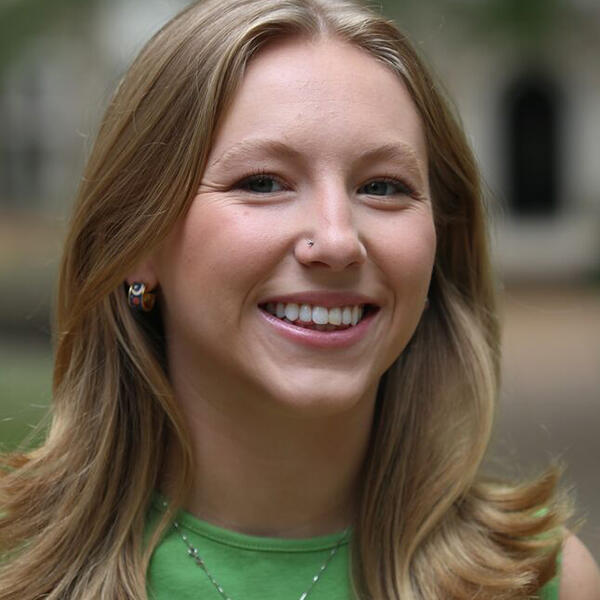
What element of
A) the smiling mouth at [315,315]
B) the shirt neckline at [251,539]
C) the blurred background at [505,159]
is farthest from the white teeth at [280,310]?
the blurred background at [505,159]

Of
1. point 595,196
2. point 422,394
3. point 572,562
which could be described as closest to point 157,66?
point 422,394

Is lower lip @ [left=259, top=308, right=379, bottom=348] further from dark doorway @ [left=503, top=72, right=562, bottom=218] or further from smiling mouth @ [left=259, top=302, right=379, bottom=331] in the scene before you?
dark doorway @ [left=503, top=72, right=562, bottom=218]

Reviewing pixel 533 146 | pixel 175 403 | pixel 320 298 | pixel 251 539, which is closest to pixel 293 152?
pixel 320 298

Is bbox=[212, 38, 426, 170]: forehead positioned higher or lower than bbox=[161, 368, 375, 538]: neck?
higher

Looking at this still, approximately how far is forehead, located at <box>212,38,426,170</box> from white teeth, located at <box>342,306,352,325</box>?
1.05ft

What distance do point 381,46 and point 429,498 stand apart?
1025mm

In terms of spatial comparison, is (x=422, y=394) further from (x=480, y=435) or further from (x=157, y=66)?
(x=157, y=66)

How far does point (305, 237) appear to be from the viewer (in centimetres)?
236

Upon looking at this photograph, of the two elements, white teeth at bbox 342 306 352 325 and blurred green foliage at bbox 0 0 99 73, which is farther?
blurred green foliage at bbox 0 0 99 73

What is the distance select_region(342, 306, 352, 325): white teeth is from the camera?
95.3 inches

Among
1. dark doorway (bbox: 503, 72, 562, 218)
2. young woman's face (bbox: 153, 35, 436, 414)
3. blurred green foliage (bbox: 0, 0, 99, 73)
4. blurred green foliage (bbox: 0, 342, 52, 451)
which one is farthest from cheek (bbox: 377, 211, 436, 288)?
dark doorway (bbox: 503, 72, 562, 218)

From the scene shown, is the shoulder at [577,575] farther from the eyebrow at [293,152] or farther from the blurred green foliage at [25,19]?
the blurred green foliage at [25,19]

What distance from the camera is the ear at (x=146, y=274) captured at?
2.62m

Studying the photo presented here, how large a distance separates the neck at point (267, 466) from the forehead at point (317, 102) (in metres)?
0.58
